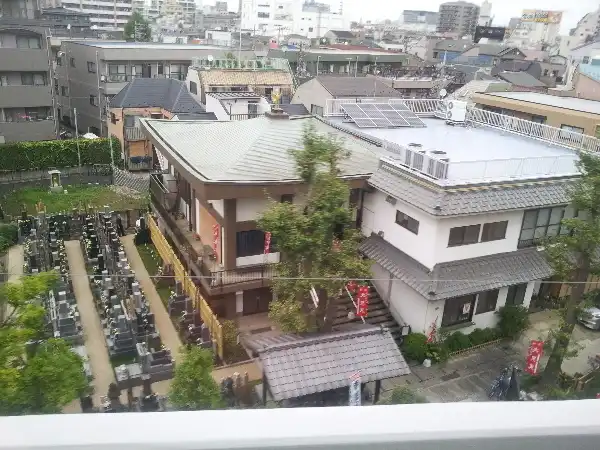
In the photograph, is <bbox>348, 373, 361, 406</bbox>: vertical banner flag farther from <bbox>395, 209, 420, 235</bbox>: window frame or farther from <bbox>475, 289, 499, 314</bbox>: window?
<bbox>475, 289, 499, 314</bbox>: window

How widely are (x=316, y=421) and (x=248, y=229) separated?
1252 centimetres

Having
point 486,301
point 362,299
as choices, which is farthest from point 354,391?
point 486,301

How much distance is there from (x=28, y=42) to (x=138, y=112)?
6377 mm

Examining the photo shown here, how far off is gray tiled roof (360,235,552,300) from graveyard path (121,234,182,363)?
18.8 ft

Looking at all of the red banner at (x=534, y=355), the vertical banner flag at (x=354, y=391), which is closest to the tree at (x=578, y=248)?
the red banner at (x=534, y=355)

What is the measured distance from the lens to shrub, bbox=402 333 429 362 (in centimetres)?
1295

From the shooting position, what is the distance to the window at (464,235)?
13094 mm

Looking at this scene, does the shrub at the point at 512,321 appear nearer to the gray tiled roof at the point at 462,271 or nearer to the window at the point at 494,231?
the gray tiled roof at the point at 462,271

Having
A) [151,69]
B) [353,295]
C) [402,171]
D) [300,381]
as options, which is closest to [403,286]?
[353,295]

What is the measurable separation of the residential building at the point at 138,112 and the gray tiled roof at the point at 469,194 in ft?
56.9

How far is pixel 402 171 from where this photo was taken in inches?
547

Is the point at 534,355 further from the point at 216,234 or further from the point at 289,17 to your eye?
the point at 289,17

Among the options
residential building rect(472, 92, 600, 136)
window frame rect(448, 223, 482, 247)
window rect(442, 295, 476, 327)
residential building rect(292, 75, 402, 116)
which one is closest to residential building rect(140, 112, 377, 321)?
window rect(442, 295, 476, 327)

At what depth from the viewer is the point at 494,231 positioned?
1374 cm
